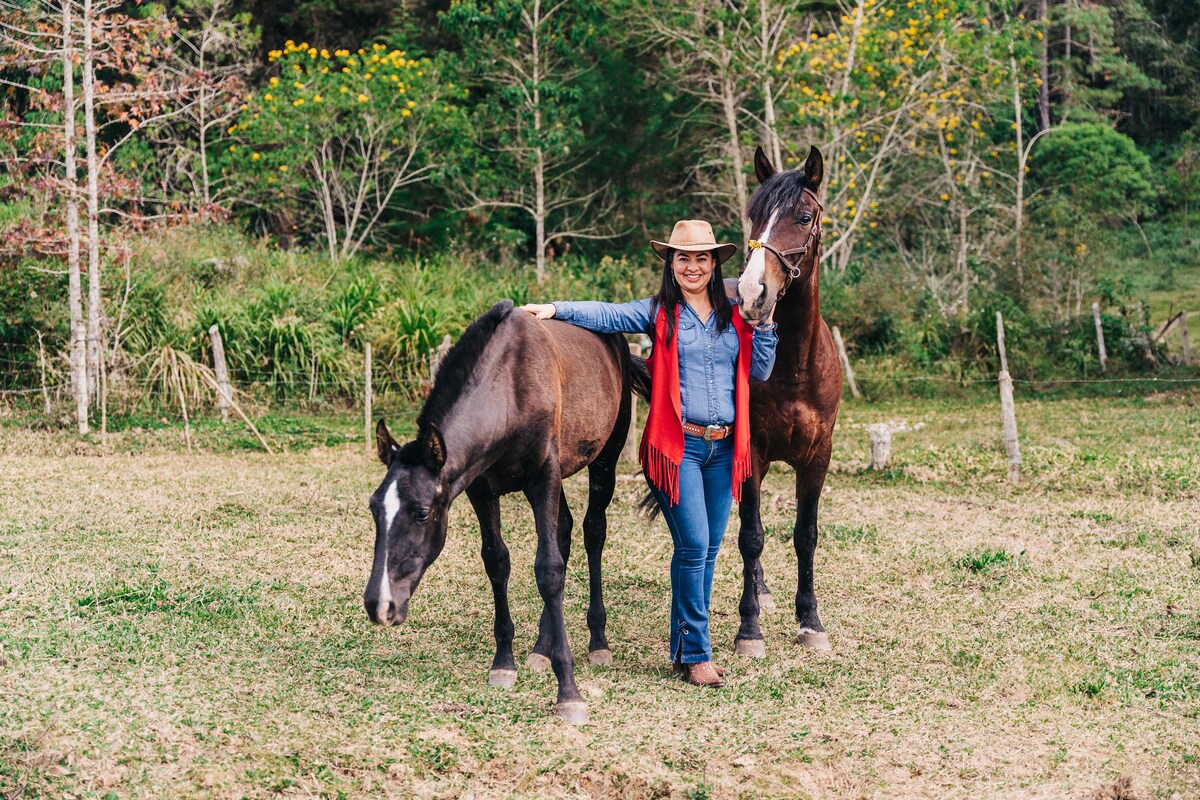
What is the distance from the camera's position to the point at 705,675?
493 cm

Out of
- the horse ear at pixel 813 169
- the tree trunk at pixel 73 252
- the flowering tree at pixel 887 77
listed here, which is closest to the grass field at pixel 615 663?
the horse ear at pixel 813 169

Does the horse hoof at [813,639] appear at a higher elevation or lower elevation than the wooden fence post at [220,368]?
lower

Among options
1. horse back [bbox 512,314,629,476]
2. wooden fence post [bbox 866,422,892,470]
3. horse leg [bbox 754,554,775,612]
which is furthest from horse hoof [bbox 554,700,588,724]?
wooden fence post [bbox 866,422,892,470]

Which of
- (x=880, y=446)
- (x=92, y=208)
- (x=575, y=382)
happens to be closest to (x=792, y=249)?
(x=575, y=382)

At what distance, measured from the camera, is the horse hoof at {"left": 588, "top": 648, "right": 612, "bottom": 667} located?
525 cm

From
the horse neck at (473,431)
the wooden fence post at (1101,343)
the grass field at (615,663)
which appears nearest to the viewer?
the grass field at (615,663)

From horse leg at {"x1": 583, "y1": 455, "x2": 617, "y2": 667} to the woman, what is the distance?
45cm

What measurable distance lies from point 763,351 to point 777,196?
2.37 feet

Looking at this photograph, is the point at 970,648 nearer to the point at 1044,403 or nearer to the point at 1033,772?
the point at 1033,772

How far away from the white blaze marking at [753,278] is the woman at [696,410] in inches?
6.1

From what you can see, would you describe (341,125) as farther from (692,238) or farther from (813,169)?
(692,238)

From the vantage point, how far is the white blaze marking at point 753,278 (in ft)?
15.3

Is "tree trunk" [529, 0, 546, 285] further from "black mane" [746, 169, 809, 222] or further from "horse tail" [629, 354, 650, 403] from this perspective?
"black mane" [746, 169, 809, 222]

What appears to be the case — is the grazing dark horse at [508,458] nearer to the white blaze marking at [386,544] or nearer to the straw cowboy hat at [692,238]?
the white blaze marking at [386,544]
